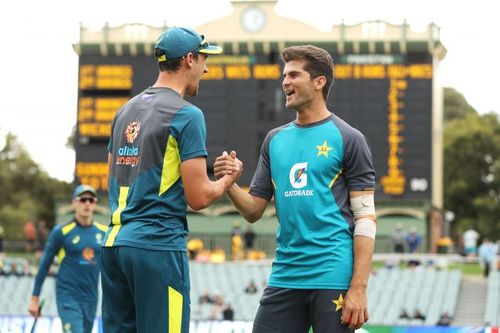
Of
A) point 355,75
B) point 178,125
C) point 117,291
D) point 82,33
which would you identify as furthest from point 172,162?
point 82,33

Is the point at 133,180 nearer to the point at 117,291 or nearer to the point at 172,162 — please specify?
the point at 172,162

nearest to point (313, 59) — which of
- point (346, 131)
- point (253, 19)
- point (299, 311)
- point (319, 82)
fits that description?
point (319, 82)

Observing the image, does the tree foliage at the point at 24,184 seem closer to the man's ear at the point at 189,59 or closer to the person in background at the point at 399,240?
the person in background at the point at 399,240

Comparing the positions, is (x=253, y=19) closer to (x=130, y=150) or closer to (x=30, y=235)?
(x=30, y=235)

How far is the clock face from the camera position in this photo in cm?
3925

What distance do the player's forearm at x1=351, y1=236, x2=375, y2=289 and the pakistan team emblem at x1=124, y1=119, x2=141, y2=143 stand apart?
1193 millimetres

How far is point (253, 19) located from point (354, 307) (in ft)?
114

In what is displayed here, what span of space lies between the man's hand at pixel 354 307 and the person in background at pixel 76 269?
213 inches

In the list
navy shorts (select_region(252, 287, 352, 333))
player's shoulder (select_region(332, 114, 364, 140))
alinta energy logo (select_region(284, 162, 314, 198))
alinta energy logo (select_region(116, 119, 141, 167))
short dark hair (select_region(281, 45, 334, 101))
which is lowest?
navy shorts (select_region(252, 287, 352, 333))

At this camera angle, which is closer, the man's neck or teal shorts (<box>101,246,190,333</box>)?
teal shorts (<box>101,246,190,333</box>)

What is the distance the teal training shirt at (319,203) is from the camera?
5.48 meters

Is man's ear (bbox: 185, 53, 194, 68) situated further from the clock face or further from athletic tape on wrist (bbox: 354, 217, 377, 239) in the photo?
the clock face

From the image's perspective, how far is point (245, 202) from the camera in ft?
19.2

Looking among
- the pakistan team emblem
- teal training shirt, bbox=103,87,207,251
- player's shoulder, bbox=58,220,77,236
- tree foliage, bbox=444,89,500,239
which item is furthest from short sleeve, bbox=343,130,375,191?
tree foliage, bbox=444,89,500,239
